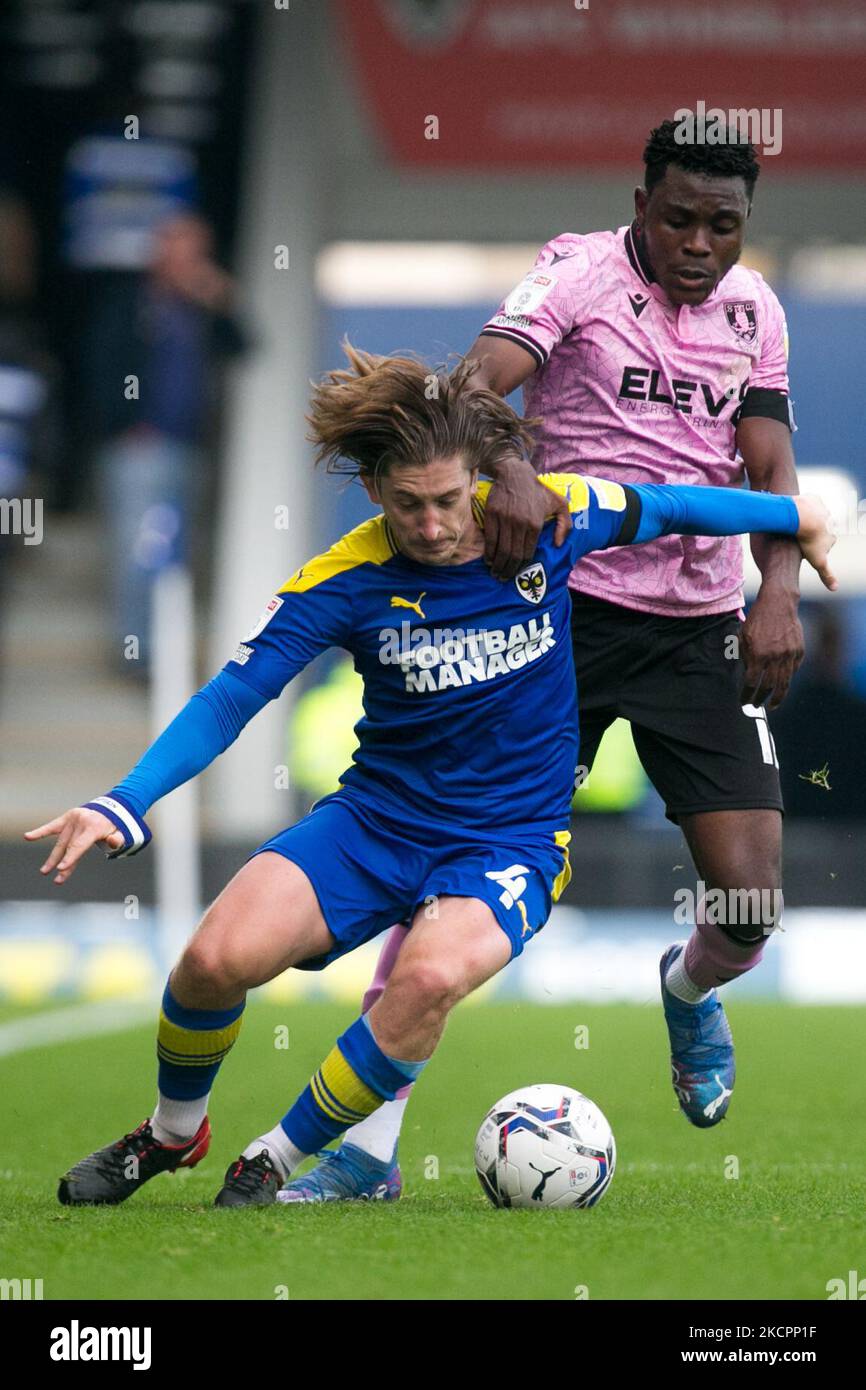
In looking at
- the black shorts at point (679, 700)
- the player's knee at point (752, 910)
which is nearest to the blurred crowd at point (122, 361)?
the black shorts at point (679, 700)

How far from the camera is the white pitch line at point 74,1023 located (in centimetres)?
873

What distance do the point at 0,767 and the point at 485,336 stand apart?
10.2 meters

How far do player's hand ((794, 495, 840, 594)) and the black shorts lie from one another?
520mm

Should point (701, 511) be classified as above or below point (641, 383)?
below

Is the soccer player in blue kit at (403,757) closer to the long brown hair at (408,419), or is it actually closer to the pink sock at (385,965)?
the long brown hair at (408,419)

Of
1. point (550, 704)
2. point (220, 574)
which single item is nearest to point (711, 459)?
point (550, 704)

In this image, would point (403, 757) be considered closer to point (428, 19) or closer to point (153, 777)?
point (153, 777)

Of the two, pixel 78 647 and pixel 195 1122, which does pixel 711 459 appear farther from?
pixel 78 647

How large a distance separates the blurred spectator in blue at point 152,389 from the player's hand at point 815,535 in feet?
29.1

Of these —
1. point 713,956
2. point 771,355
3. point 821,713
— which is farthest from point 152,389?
point 713,956

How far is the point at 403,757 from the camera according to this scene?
4.71 m

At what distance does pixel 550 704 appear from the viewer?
15.6 feet

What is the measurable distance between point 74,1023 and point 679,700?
4853 mm

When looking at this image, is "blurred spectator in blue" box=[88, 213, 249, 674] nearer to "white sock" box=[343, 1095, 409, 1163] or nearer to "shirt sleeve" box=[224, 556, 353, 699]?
"white sock" box=[343, 1095, 409, 1163]
